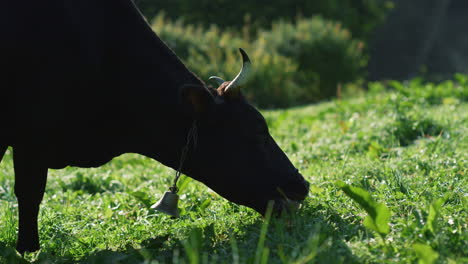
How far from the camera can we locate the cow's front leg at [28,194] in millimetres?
3602

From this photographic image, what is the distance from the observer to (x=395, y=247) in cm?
274

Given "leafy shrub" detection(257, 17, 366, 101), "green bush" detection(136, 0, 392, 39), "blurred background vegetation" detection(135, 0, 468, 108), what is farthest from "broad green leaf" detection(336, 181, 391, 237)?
"green bush" detection(136, 0, 392, 39)

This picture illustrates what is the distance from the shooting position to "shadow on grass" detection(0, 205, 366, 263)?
2814 millimetres

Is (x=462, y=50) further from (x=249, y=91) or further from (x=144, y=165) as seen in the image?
(x=144, y=165)

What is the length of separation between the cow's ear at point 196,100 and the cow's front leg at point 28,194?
102cm

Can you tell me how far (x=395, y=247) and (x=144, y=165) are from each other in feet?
12.5

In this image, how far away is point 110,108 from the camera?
363 cm

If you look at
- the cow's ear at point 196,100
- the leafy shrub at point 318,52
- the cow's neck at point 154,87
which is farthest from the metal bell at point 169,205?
the leafy shrub at point 318,52

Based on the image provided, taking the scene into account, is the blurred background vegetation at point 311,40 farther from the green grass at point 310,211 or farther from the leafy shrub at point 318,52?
the green grass at point 310,211

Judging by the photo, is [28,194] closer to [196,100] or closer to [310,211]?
[196,100]

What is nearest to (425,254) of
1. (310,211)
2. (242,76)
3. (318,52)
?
(310,211)

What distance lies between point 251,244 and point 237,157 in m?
0.66

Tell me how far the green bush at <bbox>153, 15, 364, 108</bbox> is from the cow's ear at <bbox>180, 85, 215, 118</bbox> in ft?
28.8

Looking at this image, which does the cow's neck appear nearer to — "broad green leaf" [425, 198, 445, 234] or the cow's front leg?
the cow's front leg
